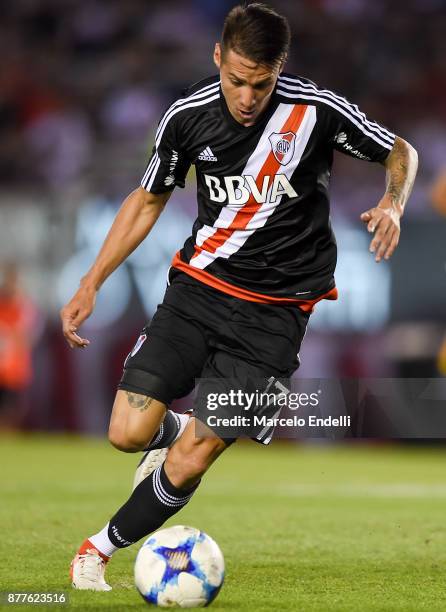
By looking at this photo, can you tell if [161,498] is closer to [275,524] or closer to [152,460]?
[152,460]

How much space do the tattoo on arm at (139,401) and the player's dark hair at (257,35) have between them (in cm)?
139

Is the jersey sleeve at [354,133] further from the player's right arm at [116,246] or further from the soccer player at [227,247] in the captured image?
the player's right arm at [116,246]

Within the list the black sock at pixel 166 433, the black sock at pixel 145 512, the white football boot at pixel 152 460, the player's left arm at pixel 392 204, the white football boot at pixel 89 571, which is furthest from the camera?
the white football boot at pixel 152 460

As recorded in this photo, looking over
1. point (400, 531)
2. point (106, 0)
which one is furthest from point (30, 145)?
point (400, 531)

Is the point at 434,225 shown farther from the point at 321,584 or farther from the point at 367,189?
the point at 321,584

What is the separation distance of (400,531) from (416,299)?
5997mm

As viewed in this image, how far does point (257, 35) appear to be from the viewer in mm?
4531

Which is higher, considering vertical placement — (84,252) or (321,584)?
(321,584)

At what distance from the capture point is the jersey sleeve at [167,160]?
15.9ft

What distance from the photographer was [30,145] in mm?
15906

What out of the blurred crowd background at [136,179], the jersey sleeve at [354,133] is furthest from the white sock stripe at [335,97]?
the blurred crowd background at [136,179]

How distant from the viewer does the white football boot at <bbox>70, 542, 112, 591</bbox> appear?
15.2ft

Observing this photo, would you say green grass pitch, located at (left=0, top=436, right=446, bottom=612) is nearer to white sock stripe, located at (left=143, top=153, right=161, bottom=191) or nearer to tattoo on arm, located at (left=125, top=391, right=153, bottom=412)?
tattoo on arm, located at (left=125, top=391, right=153, bottom=412)

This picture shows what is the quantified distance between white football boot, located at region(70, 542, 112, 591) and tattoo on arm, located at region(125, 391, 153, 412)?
60 cm
